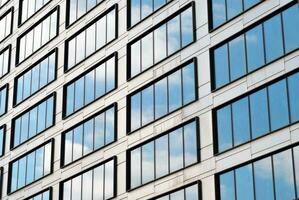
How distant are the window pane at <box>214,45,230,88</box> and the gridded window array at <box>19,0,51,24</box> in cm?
2023

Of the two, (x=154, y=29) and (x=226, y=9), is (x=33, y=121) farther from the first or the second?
(x=226, y=9)

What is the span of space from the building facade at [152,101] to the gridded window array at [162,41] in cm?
8

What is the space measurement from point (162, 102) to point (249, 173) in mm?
8109

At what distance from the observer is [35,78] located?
2121 inches

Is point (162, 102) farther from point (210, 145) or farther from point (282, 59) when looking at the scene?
point (282, 59)

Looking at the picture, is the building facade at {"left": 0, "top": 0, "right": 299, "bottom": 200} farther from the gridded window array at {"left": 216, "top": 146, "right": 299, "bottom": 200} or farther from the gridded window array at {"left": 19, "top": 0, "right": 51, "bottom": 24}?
the gridded window array at {"left": 19, "top": 0, "right": 51, "bottom": 24}

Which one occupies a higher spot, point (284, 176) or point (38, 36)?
point (38, 36)

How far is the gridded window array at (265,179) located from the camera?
108 ft

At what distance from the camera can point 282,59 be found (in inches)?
1377

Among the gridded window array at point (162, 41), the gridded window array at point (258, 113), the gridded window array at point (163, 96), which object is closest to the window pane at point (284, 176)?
the gridded window array at point (258, 113)

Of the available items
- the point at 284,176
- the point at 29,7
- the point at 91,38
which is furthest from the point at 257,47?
the point at 29,7

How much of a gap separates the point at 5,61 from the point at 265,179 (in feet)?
99.5

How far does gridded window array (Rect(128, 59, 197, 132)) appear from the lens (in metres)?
39.9

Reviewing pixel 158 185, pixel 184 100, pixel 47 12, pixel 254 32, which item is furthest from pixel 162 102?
pixel 47 12
